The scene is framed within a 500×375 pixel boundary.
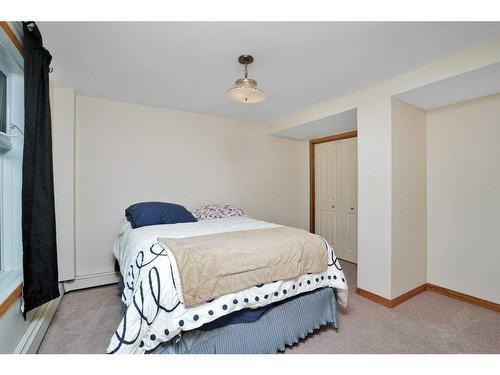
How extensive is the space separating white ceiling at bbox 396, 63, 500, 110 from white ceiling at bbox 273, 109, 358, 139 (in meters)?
0.59

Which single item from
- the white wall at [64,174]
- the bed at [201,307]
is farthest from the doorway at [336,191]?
the white wall at [64,174]

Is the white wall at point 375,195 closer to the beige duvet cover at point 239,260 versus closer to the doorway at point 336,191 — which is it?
the beige duvet cover at point 239,260

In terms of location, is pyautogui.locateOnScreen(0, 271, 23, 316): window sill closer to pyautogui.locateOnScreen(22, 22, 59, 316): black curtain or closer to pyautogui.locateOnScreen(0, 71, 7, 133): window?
pyautogui.locateOnScreen(22, 22, 59, 316): black curtain

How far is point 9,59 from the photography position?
1464 millimetres

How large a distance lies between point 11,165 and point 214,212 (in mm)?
1947

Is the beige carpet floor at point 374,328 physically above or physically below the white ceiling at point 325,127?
below

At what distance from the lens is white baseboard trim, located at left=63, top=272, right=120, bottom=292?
2.57 metres

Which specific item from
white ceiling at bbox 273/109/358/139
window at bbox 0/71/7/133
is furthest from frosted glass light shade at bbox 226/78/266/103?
window at bbox 0/71/7/133

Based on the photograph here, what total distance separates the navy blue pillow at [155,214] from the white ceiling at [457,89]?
2.58 metres

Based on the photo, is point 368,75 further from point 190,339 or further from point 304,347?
point 190,339

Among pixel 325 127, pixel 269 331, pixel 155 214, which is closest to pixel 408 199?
pixel 325 127

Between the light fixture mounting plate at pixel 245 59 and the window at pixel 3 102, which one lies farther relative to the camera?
the light fixture mounting plate at pixel 245 59

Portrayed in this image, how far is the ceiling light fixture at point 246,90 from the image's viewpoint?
5.75 ft

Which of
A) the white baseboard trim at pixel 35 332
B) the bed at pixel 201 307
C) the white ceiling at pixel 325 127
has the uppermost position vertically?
the white ceiling at pixel 325 127
